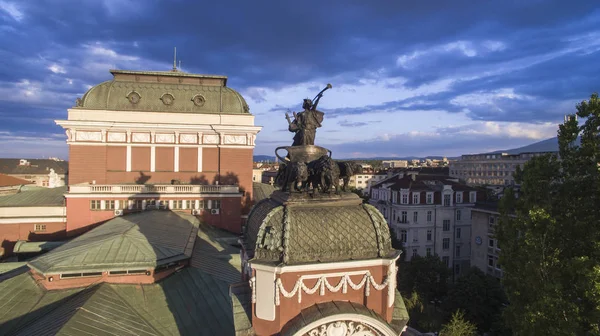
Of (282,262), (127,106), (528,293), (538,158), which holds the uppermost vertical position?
(127,106)

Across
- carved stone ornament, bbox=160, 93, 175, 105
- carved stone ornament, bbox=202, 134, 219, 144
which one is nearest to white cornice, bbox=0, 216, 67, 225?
carved stone ornament, bbox=160, 93, 175, 105

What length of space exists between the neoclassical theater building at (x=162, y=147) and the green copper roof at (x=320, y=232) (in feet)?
68.3

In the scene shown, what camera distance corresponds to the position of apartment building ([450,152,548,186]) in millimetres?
92938

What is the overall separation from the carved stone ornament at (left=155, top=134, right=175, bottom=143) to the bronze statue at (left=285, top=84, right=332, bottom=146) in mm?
23157

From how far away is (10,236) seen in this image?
2664 centimetres

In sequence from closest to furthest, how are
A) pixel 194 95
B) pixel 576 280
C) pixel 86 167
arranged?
pixel 576 280 → pixel 86 167 → pixel 194 95

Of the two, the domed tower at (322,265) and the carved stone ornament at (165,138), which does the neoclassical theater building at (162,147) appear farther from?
the domed tower at (322,265)

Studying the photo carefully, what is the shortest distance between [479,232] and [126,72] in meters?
36.7

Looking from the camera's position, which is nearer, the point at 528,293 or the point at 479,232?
the point at 528,293

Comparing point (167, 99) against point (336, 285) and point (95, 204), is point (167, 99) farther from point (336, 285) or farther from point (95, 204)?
point (336, 285)

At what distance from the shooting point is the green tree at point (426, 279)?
29.6 metres

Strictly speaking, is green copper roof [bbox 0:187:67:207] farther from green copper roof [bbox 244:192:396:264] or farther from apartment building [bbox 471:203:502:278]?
apartment building [bbox 471:203:502:278]

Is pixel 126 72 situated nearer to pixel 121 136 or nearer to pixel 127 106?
pixel 127 106

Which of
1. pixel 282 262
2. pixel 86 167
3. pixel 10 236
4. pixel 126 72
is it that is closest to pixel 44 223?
pixel 10 236
